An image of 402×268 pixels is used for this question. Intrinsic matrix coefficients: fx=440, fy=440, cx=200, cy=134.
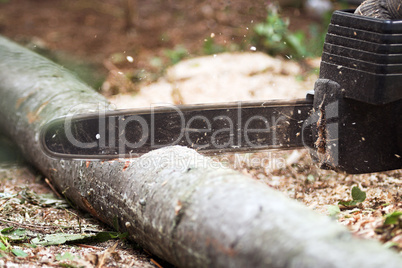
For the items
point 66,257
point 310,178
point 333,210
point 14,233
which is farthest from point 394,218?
point 14,233

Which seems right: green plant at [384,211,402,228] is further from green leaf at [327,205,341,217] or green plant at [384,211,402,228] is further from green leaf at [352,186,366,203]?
green leaf at [352,186,366,203]

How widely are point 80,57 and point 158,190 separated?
4095 mm

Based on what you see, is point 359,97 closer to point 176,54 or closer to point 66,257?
point 66,257

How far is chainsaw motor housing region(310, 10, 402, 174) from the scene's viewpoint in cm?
183

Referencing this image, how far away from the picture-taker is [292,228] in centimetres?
124

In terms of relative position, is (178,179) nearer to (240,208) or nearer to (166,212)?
(166,212)

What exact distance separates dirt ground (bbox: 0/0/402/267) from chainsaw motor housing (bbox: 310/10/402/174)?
0.77ft

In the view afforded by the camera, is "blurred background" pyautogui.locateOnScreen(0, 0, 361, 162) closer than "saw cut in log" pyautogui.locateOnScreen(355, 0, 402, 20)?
No

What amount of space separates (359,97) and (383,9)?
0.41 metres

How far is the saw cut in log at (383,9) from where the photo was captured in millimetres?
1907

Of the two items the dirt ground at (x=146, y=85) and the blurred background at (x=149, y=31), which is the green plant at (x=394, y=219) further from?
the blurred background at (x=149, y=31)

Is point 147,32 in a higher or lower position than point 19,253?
higher

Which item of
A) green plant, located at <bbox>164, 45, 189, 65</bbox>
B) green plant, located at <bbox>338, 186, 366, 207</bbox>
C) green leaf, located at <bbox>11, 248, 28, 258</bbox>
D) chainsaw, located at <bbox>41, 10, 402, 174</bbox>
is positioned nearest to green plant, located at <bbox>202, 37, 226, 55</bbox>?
green plant, located at <bbox>164, 45, 189, 65</bbox>

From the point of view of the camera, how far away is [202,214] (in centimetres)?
145
